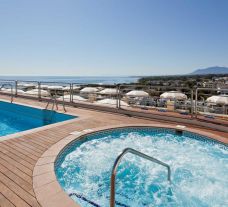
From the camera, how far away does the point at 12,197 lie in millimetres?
2010

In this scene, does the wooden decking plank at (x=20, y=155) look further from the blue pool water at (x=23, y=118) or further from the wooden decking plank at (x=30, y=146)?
the blue pool water at (x=23, y=118)

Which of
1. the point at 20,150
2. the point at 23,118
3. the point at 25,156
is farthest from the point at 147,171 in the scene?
the point at 23,118

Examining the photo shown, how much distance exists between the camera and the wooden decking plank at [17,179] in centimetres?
218

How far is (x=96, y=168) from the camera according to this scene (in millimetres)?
3355

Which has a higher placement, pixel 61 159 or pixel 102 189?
pixel 61 159

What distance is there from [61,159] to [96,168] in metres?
0.59

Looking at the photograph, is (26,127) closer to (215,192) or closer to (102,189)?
(102,189)

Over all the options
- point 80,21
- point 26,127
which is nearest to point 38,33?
point 80,21

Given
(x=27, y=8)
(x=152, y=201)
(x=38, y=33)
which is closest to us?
(x=152, y=201)

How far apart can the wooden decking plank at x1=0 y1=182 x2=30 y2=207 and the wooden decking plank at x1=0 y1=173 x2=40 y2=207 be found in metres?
0.03

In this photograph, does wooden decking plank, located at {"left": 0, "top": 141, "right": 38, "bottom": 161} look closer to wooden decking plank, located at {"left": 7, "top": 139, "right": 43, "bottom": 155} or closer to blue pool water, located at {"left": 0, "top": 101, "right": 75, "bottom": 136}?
wooden decking plank, located at {"left": 7, "top": 139, "right": 43, "bottom": 155}

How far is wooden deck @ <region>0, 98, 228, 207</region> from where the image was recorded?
203 cm

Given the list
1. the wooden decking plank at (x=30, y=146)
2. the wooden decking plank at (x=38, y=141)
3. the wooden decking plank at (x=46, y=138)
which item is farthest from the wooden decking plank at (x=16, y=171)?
the wooden decking plank at (x=46, y=138)

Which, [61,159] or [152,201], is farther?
[61,159]
